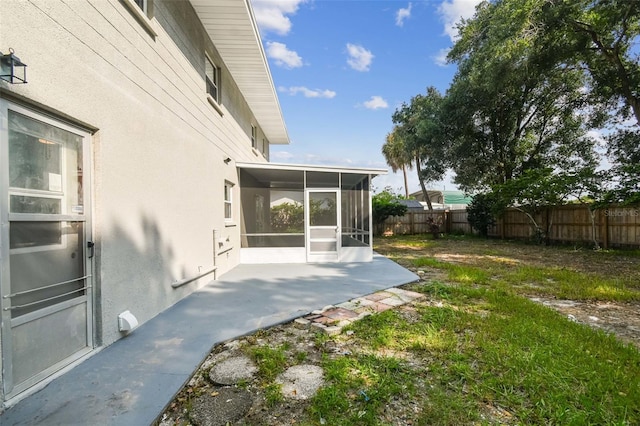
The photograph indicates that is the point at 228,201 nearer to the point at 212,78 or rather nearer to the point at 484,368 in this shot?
the point at 212,78

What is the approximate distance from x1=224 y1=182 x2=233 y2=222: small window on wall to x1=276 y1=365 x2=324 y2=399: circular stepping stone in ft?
16.9

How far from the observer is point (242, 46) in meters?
6.17

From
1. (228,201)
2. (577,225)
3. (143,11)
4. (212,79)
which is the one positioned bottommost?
(577,225)

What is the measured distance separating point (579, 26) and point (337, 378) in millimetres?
12606

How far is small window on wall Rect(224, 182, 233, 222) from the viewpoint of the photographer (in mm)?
7293

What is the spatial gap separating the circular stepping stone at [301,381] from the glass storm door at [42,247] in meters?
1.85

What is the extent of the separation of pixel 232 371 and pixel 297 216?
5907mm

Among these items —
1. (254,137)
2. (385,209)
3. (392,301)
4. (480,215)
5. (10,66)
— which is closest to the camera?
(10,66)

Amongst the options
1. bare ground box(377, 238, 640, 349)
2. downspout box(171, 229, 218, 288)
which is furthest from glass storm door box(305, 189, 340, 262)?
downspout box(171, 229, 218, 288)

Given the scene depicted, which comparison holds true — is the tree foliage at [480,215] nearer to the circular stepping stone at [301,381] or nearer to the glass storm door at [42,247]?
the circular stepping stone at [301,381]

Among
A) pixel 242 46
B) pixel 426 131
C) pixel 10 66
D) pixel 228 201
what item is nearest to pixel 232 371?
pixel 10 66

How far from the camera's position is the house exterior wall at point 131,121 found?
231 cm

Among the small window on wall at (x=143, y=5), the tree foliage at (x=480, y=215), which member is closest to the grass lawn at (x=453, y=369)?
the small window on wall at (x=143, y=5)

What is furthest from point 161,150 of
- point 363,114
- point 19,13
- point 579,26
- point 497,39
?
point 363,114
